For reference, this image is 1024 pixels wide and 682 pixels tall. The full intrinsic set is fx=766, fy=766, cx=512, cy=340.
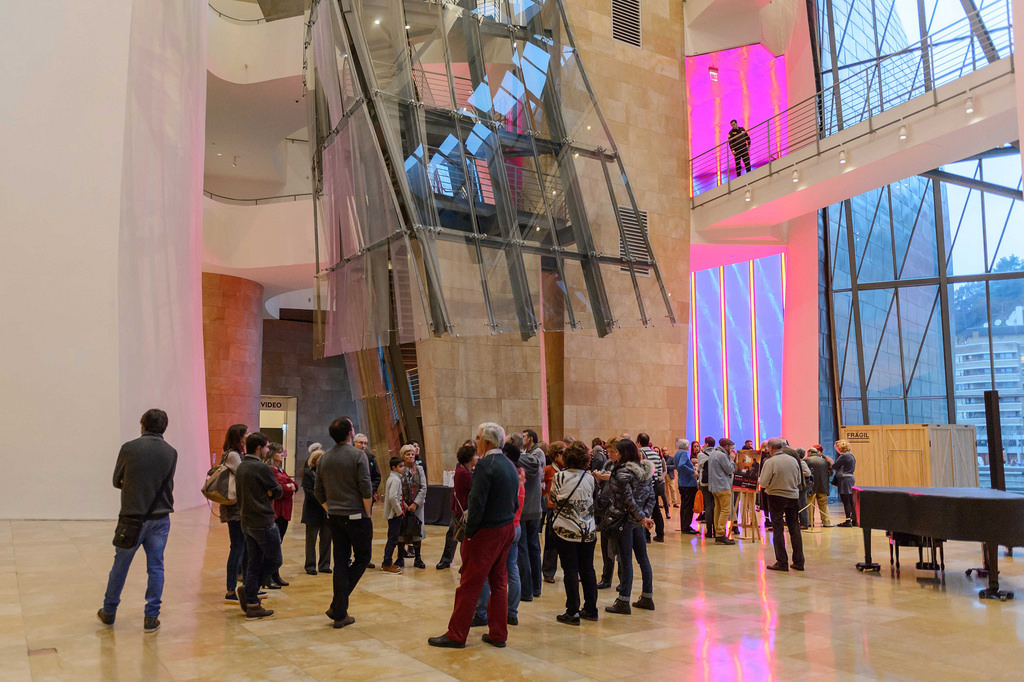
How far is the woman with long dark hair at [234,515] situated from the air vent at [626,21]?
14969mm

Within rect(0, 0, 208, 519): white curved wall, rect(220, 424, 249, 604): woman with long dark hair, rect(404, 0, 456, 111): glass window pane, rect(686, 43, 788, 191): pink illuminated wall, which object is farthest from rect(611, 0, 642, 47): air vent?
rect(220, 424, 249, 604): woman with long dark hair

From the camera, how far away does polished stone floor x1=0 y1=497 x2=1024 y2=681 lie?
4336 mm

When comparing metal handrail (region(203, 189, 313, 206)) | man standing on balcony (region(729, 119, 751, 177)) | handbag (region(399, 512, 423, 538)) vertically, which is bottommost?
handbag (region(399, 512, 423, 538))

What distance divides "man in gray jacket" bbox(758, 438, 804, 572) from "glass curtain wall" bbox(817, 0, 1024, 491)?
445 inches

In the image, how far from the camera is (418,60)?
455 inches

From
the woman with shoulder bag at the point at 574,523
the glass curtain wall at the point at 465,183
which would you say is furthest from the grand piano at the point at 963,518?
the glass curtain wall at the point at 465,183

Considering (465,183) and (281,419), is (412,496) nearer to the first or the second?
(465,183)

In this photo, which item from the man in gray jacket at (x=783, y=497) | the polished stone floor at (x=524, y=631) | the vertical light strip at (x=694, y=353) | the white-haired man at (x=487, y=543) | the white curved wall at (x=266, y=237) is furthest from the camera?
the vertical light strip at (x=694, y=353)

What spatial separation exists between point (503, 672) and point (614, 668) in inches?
25.5

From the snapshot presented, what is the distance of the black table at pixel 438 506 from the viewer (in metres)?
10.9

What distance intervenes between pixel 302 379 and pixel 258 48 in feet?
39.2

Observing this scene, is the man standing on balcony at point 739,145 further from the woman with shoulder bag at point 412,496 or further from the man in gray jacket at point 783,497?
the woman with shoulder bag at point 412,496

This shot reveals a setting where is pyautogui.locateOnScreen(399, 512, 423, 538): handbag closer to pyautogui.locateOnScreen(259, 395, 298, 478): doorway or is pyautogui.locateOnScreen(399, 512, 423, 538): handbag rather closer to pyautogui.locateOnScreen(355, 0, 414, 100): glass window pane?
pyautogui.locateOnScreen(355, 0, 414, 100): glass window pane

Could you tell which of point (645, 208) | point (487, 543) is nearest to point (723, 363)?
point (645, 208)
